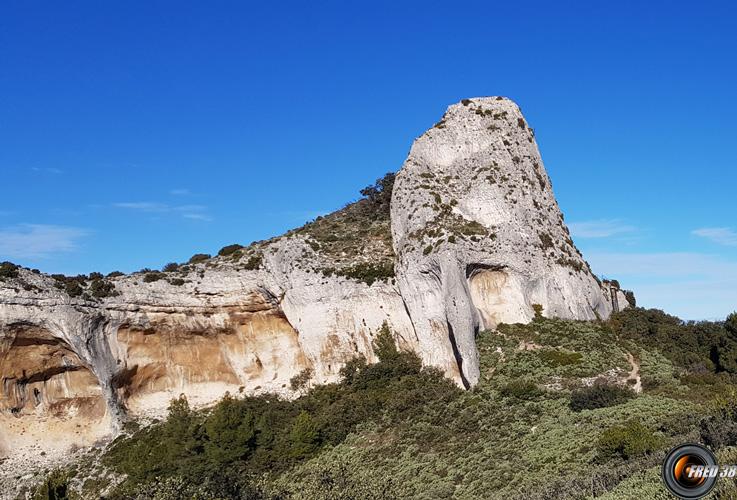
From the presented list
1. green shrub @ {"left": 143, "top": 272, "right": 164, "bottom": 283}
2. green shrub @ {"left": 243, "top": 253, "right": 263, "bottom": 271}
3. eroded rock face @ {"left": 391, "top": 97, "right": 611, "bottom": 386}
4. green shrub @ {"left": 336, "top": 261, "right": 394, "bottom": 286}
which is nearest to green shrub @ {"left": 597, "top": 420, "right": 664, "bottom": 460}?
eroded rock face @ {"left": 391, "top": 97, "right": 611, "bottom": 386}

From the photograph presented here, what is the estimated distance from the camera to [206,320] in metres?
46.8

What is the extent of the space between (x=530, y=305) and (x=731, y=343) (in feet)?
42.6

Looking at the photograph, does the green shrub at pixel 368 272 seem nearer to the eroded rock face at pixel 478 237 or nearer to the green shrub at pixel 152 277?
the eroded rock face at pixel 478 237

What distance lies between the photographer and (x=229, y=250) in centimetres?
5247

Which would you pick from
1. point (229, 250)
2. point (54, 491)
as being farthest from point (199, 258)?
point (54, 491)

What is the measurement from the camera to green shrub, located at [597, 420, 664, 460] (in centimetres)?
2372

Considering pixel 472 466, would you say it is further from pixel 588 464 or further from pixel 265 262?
pixel 265 262

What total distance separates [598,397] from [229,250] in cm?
3121

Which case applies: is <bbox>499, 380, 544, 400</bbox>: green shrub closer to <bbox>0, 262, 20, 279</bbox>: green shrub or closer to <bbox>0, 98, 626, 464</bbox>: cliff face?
<bbox>0, 98, 626, 464</bbox>: cliff face

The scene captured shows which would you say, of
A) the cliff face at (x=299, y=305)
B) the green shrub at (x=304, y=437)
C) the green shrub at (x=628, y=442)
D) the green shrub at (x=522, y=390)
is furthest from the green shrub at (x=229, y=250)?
the green shrub at (x=628, y=442)

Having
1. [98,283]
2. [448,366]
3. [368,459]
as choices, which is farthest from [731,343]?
[98,283]

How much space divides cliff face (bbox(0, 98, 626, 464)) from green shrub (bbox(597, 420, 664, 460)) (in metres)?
15.2

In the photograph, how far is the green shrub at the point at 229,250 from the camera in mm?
51850

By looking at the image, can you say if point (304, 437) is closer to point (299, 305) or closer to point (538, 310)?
point (299, 305)
